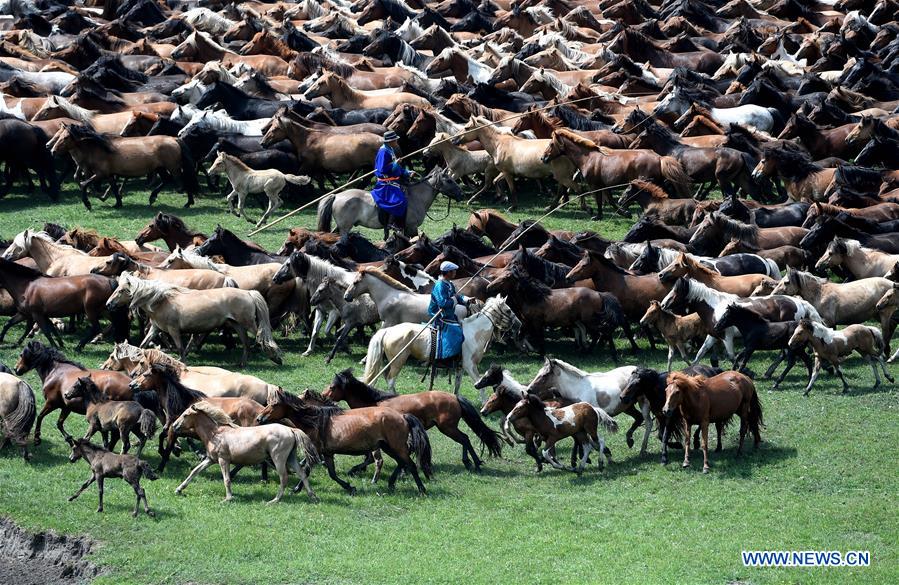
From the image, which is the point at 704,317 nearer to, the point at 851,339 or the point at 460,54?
the point at 851,339

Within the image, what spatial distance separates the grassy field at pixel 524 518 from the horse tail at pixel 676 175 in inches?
369

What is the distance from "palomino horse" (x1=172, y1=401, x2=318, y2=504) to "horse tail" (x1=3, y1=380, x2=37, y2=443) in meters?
2.04

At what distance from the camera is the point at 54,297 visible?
65.3 ft

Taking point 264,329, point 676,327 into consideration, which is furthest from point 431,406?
point 676,327

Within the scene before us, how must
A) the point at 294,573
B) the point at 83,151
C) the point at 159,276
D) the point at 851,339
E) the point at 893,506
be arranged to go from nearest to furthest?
the point at 294,573
the point at 893,506
the point at 851,339
the point at 159,276
the point at 83,151

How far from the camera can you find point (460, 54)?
36.0 m

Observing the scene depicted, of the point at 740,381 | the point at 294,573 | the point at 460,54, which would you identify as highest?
the point at 460,54

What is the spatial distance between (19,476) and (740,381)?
27.5 feet

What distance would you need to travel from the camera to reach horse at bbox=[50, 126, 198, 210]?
26.7 metres

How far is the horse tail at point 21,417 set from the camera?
52.5 ft

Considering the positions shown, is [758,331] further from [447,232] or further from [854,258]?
[447,232]

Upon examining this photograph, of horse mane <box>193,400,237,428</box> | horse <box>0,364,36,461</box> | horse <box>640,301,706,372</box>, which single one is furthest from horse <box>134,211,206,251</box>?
horse mane <box>193,400,237,428</box>

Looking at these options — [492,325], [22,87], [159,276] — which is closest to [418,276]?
[492,325]

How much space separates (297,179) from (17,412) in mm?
11193
